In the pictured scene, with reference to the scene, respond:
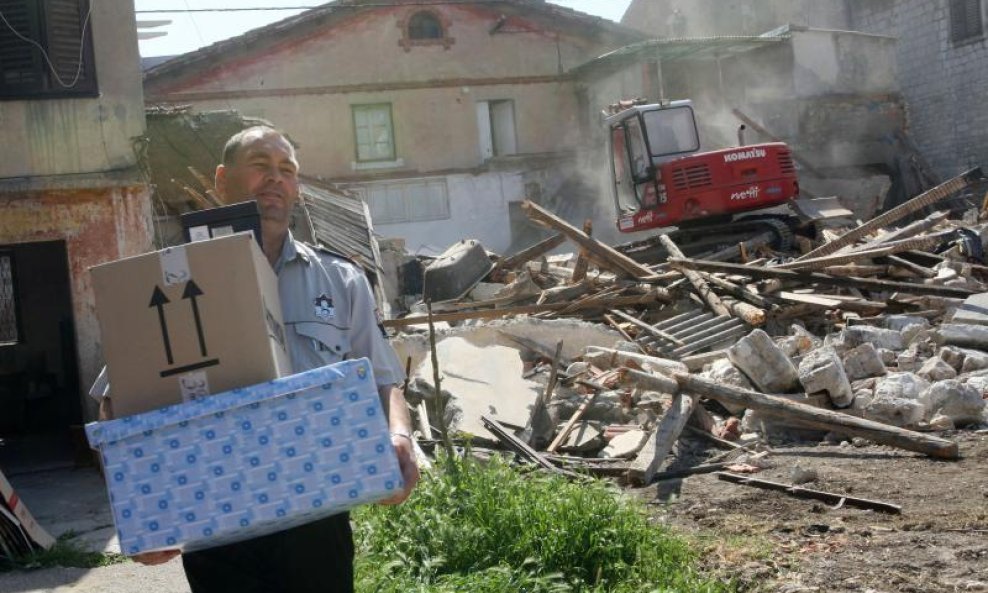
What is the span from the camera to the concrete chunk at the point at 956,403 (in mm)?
9156

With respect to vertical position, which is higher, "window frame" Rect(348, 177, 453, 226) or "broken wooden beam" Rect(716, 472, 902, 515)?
"window frame" Rect(348, 177, 453, 226)

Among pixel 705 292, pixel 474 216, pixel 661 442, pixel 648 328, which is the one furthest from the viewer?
pixel 474 216

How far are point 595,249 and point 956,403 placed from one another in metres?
6.87

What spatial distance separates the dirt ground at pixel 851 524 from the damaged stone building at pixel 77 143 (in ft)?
20.3

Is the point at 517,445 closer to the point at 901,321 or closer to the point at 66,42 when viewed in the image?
the point at 901,321

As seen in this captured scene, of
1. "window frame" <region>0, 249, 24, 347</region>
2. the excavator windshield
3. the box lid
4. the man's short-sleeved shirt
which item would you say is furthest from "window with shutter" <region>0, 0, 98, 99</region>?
the excavator windshield

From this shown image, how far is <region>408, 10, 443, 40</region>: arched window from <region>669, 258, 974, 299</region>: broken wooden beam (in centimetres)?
1977

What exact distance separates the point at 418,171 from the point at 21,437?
1878 centimetres

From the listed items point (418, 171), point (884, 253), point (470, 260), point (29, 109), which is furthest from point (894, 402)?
point (418, 171)

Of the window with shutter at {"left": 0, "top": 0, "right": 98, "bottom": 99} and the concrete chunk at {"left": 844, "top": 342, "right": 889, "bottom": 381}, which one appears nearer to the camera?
the concrete chunk at {"left": 844, "top": 342, "right": 889, "bottom": 381}

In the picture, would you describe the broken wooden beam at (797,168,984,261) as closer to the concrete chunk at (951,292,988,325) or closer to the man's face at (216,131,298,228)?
the concrete chunk at (951,292,988,325)

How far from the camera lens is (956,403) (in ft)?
30.0

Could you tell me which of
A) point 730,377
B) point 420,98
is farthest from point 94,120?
point 420,98

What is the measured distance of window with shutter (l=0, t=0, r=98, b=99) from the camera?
1071cm
